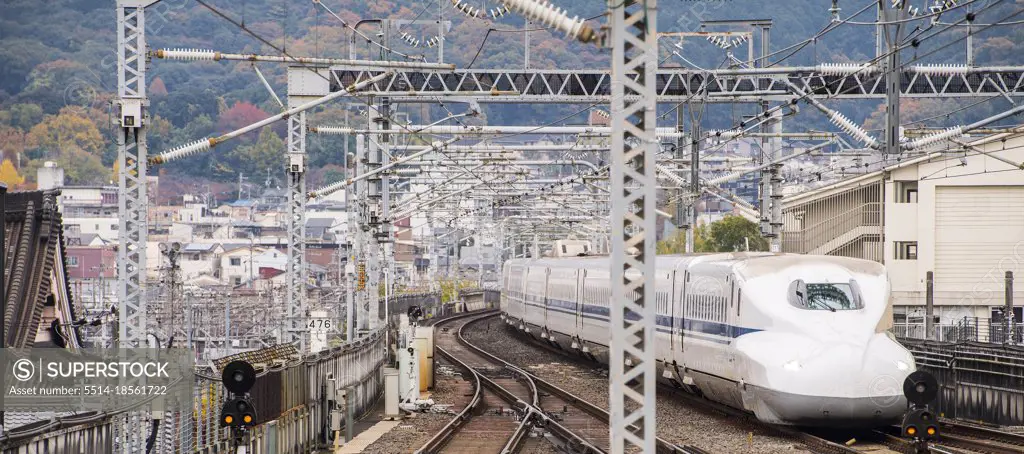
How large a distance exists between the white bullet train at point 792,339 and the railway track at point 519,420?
7.02 feet

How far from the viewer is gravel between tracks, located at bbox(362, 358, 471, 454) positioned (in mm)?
21422

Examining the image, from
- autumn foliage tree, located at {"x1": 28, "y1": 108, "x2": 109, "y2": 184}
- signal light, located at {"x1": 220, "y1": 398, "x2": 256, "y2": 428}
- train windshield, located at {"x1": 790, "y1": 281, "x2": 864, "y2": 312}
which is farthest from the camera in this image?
autumn foliage tree, located at {"x1": 28, "y1": 108, "x2": 109, "y2": 184}

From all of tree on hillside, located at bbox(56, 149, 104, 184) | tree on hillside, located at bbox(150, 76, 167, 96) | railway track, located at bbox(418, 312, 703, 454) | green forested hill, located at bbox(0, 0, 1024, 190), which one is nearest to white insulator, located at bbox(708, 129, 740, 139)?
railway track, located at bbox(418, 312, 703, 454)

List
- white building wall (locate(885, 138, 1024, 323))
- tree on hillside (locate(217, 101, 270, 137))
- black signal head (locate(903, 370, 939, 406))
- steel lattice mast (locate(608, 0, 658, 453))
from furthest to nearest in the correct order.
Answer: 1. tree on hillside (locate(217, 101, 270, 137))
2. white building wall (locate(885, 138, 1024, 323))
3. black signal head (locate(903, 370, 939, 406))
4. steel lattice mast (locate(608, 0, 658, 453))

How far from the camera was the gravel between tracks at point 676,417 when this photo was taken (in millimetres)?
21062

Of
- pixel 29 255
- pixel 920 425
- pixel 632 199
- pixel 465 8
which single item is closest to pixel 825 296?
pixel 920 425

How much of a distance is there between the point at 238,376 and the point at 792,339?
9630 mm

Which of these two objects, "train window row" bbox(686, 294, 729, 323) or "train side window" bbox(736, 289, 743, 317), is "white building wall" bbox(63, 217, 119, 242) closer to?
"train window row" bbox(686, 294, 729, 323)

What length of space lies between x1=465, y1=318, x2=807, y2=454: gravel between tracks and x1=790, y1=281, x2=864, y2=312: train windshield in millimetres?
2197

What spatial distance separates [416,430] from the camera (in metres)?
24.2

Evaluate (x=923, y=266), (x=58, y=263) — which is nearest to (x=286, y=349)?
(x=58, y=263)

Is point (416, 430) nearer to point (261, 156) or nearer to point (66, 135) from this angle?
point (66, 135)

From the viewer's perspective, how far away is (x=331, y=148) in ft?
458

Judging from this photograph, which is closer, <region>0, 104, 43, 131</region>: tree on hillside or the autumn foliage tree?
<region>0, 104, 43, 131</region>: tree on hillside
